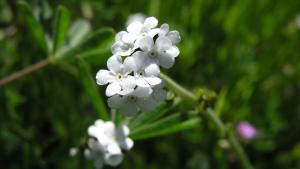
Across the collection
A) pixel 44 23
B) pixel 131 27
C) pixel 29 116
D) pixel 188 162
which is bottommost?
pixel 131 27

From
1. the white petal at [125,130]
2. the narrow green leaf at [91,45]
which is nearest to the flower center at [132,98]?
the white petal at [125,130]

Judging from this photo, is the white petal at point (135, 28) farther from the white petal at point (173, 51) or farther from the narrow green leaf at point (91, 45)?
the narrow green leaf at point (91, 45)

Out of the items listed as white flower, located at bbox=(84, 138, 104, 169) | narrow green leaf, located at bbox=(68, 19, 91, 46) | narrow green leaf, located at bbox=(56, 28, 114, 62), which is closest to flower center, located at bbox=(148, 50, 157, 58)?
white flower, located at bbox=(84, 138, 104, 169)

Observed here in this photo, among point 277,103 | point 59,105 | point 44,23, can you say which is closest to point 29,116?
point 59,105

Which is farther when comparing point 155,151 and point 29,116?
point 155,151

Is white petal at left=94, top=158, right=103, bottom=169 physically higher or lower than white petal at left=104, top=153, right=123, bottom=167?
higher

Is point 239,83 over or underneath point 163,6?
underneath

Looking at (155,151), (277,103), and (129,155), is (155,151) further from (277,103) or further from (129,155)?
(277,103)

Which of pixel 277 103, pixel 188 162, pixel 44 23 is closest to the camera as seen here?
pixel 44 23

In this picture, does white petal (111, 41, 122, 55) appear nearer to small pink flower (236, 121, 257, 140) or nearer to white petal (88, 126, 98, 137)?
white petal (88, 126, 98, 137)
